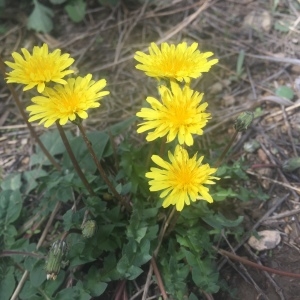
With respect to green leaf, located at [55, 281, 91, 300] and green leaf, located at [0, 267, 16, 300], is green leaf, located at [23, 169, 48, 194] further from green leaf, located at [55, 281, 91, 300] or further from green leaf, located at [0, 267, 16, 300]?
green leaf, located at [55, 281, 91, 300]

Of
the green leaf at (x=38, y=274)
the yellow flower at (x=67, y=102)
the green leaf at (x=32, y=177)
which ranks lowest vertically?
the green leaf at (x=38, y=274)

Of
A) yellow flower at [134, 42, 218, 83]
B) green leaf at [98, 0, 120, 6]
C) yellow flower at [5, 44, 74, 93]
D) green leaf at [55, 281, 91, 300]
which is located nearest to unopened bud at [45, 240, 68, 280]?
green leaf at [55, 281, 91, 300]

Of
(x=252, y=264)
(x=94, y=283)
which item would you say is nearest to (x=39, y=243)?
(x=94, y=283)

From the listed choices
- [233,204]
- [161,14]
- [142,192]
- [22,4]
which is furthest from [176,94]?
[22,4]

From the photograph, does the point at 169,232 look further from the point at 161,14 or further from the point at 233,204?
the point at 161,14

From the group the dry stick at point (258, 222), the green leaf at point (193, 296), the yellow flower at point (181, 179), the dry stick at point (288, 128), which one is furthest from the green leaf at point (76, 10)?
the green leaf at point (193, 296)

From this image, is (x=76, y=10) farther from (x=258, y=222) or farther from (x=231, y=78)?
(x=258, y=222)

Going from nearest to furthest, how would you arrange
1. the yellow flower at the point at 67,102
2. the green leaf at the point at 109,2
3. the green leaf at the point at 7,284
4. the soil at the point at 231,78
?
the yellow flower at the point at 67,102 < the green leaf at the point at 7,284 < the soil at the point at 231,78 < the green leaf at the point at 109,2

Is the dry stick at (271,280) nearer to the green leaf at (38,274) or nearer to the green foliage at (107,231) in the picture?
the green foliage at (107,231)
